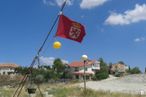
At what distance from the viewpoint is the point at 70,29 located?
898 cm

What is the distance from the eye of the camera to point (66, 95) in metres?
20.3

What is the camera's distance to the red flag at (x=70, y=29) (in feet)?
29.2

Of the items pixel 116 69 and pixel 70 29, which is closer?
pixel 70 29

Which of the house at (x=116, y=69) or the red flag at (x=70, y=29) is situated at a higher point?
the house at (x=116, y=69)

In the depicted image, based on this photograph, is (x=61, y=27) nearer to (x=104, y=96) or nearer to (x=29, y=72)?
(x=29, y=72)

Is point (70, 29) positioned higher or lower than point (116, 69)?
lower

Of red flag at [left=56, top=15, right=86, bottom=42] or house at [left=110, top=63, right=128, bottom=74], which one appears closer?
red flag at [left=56, top=15, right=86, bottom=42]

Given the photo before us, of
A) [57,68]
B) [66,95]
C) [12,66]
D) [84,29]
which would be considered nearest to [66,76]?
[57,68]

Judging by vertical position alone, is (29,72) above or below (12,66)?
below

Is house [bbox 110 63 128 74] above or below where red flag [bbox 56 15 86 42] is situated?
above

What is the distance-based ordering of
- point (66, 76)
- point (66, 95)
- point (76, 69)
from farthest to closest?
point (76, 69) → point (66, 76) → point (66, 95)

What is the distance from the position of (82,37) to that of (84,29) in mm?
195

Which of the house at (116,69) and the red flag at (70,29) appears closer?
the red flag at (70,29)

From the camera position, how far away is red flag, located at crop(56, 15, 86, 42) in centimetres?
889
